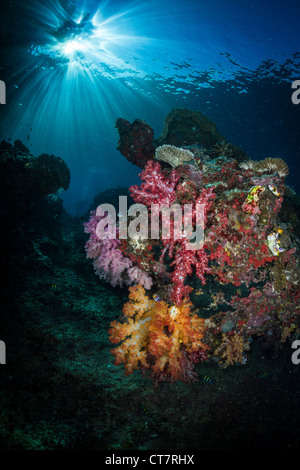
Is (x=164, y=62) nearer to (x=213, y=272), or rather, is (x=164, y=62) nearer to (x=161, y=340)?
(x=213, y=272)

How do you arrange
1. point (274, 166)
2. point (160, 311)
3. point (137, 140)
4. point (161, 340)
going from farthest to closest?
point (137, 140) → point (274, 166) → point (160, 311) → point (161, 340)

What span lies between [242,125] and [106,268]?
2831cm

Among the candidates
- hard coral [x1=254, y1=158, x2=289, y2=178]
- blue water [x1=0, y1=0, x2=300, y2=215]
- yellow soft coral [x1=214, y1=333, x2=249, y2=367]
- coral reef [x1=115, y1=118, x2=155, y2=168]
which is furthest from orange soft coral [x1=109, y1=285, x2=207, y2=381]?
blue water [x1=0, y1=0, x2=300, y2=215]

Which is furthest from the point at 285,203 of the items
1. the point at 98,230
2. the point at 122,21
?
the point at 122,21

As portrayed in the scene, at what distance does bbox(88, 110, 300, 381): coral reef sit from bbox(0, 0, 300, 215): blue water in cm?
1405

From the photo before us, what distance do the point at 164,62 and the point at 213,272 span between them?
72.8 feet

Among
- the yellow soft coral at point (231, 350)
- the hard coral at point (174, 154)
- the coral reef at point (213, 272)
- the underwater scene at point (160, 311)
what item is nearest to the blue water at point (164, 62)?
the underwater scene at point (160, 311)

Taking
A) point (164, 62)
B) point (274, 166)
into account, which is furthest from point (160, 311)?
point (164, 62)

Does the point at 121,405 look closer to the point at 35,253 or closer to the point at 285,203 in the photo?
the point at 35,253

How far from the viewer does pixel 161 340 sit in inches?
141

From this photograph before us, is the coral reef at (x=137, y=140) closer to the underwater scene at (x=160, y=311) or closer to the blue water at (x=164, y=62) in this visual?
the underwater scene at (x=160, y=311)

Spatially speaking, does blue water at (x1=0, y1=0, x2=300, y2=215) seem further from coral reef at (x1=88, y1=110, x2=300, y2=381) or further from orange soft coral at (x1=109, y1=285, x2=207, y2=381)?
orange soft coral at (x1=109, y1=285, x2=207, y2=381)

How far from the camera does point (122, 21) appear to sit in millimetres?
15625

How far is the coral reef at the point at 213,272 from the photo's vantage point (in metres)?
3.77
